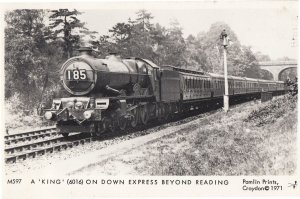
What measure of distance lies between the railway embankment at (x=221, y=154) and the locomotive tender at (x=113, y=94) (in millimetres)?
2050

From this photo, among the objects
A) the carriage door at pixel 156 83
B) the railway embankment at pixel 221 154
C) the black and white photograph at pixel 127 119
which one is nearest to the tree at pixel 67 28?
the black and white photograph at pixel 127 119

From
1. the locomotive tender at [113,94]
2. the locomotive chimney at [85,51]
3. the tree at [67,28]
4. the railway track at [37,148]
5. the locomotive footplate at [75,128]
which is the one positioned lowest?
the railway track at [37,148]

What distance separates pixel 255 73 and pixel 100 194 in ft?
115

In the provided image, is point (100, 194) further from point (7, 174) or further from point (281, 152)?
point (281, 152)

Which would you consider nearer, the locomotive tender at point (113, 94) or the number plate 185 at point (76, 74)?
the locomotive tender at point (113, 94)

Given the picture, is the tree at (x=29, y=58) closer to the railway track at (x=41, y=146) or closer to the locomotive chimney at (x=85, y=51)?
the railway track at (x=41, y=146)

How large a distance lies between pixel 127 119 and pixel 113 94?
1271 mm

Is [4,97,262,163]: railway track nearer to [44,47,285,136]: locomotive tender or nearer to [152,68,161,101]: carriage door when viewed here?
[44,47,285,136]: locomotive tender


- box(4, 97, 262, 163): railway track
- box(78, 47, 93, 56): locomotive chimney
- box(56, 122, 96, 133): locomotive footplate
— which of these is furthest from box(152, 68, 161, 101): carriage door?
box(56, 122, 96, 133): locomotive footplate

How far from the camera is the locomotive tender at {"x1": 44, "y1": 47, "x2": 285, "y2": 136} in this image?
1187 cm

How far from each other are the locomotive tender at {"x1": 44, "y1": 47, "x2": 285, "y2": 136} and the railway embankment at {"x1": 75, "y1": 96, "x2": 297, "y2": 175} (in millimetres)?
2050

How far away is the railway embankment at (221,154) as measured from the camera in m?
8.40

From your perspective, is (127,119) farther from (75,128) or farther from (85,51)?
(85,51)

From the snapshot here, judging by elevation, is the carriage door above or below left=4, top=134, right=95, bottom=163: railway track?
above
